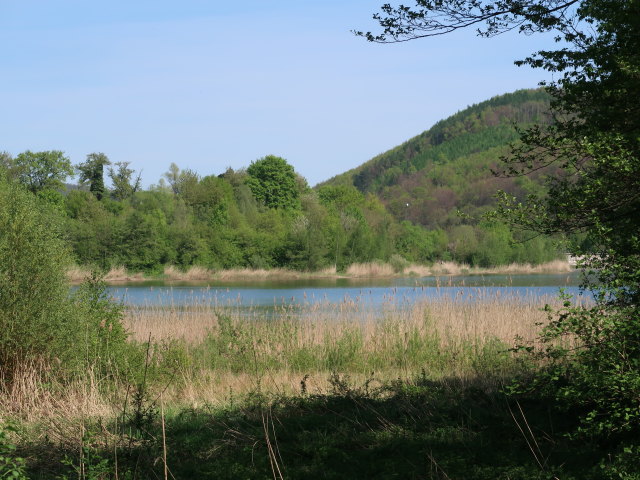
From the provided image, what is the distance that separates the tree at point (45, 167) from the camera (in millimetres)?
63375

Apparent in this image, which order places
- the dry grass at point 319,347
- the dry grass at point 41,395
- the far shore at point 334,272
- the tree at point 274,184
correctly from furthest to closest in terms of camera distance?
the tree at point 274,184 → the far shore at point 334,272 → the dry grass at point 319,347 → the dry grass at point 41,395

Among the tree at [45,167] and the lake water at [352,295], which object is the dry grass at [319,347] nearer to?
the lake water at [352,295]

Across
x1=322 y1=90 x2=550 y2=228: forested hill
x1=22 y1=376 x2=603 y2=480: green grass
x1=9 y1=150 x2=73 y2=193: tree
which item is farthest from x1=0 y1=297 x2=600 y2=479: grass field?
x1=322 y1=90 x2=550 y2=228: forested hill

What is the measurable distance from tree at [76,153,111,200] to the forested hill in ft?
137

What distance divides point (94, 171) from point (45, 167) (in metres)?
5.02

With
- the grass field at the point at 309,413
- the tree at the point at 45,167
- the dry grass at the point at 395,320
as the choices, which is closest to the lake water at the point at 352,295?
the dry grass at the point at 395,320

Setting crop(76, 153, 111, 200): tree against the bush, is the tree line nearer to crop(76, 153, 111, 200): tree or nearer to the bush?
crop(76, 153, 111, 200): tree

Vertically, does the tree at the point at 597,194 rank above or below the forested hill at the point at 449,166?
below

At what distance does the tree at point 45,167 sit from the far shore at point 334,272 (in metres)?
17.5

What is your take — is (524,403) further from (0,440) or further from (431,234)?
(431,234)

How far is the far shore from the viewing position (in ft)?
169

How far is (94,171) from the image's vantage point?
2707 inches

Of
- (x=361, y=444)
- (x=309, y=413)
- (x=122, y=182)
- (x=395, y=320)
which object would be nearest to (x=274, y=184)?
(x=122, y=182)

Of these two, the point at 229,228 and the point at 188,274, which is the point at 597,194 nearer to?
the point at 188,274
